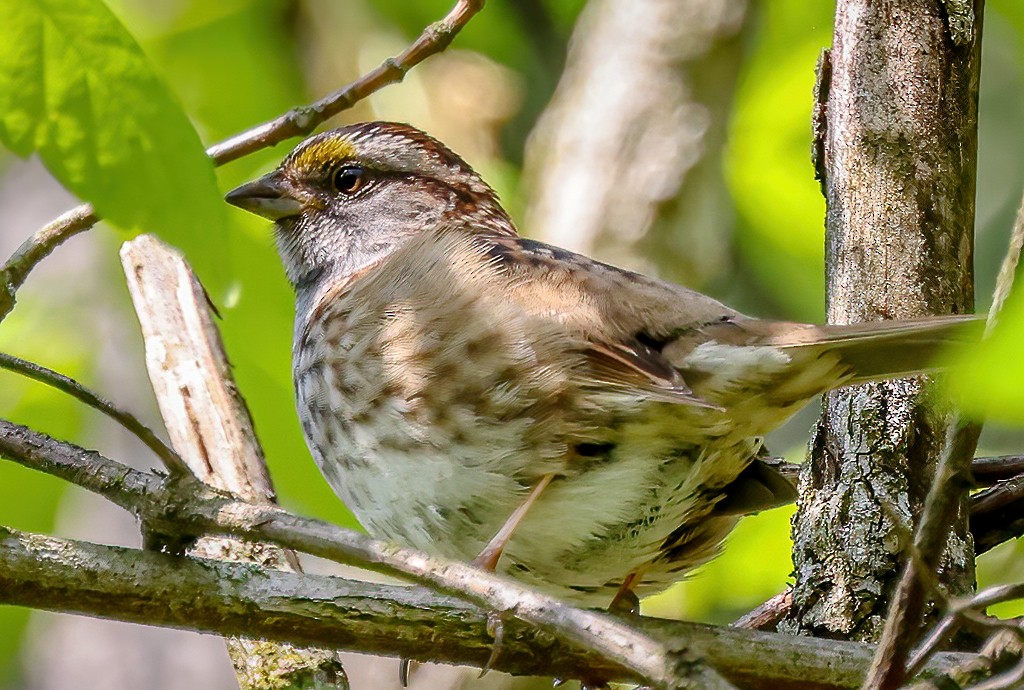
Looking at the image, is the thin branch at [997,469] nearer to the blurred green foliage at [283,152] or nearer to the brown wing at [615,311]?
the blurred green foliage at [283,152]

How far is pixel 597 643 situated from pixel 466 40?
13.9 feet

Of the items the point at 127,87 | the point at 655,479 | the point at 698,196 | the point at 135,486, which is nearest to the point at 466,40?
the point at 698,196

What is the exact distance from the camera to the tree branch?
2191mm

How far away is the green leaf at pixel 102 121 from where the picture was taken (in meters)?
1.56

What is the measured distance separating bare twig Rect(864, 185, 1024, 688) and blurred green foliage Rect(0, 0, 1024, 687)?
0.57 m

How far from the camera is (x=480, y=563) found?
2.72m

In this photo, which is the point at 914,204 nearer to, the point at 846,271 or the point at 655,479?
the point at 846,271

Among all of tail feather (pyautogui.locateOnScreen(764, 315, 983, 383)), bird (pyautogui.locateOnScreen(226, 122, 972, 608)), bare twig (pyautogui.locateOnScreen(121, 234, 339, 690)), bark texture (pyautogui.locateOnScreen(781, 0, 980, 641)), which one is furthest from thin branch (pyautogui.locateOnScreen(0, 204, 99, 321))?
bark texture (pyautogui.locateOnScreen(781, 0, 980, 641))

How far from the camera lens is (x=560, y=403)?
2.76 metres

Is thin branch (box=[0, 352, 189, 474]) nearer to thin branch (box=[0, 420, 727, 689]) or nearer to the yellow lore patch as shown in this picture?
thin branch (box=[0, 420, 727, 689])

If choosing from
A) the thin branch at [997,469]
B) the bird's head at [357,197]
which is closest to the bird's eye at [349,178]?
the bird's head at [357,197]

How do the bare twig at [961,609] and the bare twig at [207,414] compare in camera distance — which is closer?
the bare twig at [961,609]

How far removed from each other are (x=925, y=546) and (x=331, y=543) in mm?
914

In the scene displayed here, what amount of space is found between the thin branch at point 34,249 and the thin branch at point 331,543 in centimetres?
40
